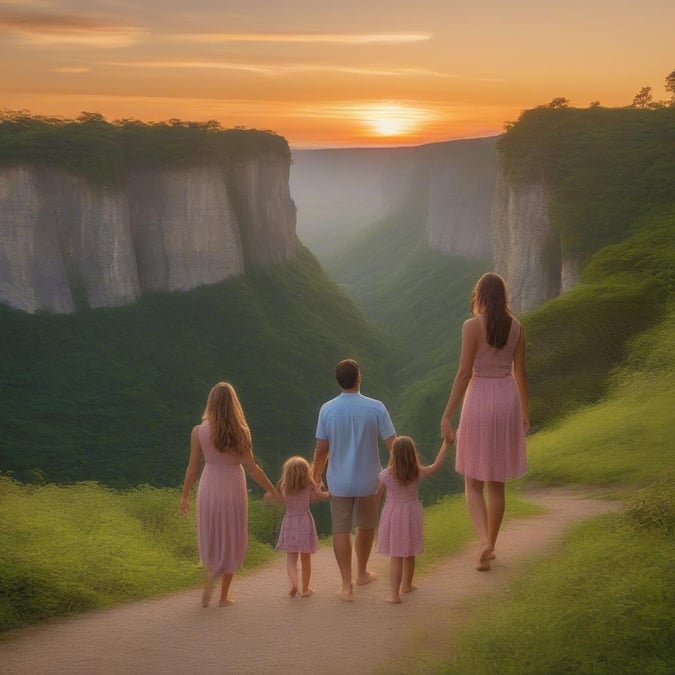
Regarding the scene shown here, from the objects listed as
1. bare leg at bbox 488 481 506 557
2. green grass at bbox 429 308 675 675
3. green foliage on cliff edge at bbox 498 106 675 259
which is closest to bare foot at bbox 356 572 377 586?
bare leg at bbox 488 481 506 557

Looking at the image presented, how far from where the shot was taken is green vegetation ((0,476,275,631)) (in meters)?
12.0

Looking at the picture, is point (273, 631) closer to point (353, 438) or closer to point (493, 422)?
point (353, 438)

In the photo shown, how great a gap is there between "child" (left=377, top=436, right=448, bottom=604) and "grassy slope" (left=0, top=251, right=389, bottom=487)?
34.3 m

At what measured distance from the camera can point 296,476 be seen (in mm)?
11250

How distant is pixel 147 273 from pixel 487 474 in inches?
2146

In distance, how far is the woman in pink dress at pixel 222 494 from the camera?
11.0 m

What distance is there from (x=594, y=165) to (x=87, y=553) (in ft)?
135

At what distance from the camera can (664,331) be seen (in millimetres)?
24734

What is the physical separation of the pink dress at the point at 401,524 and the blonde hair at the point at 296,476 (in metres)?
0.93

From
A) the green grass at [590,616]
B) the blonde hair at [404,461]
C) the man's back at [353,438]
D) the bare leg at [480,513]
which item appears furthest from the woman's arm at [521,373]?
the green grass at [590,616]

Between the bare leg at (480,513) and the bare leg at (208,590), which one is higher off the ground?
the bare leg at (480,513)

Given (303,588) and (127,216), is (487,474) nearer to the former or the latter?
(303,588)

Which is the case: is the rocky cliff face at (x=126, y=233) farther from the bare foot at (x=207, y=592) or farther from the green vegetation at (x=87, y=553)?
the bare foot at (x=207, y=592)

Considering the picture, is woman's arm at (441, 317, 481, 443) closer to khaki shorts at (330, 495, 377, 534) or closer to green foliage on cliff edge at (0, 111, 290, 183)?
khaki shorts at (330, 495, 377, 534)
